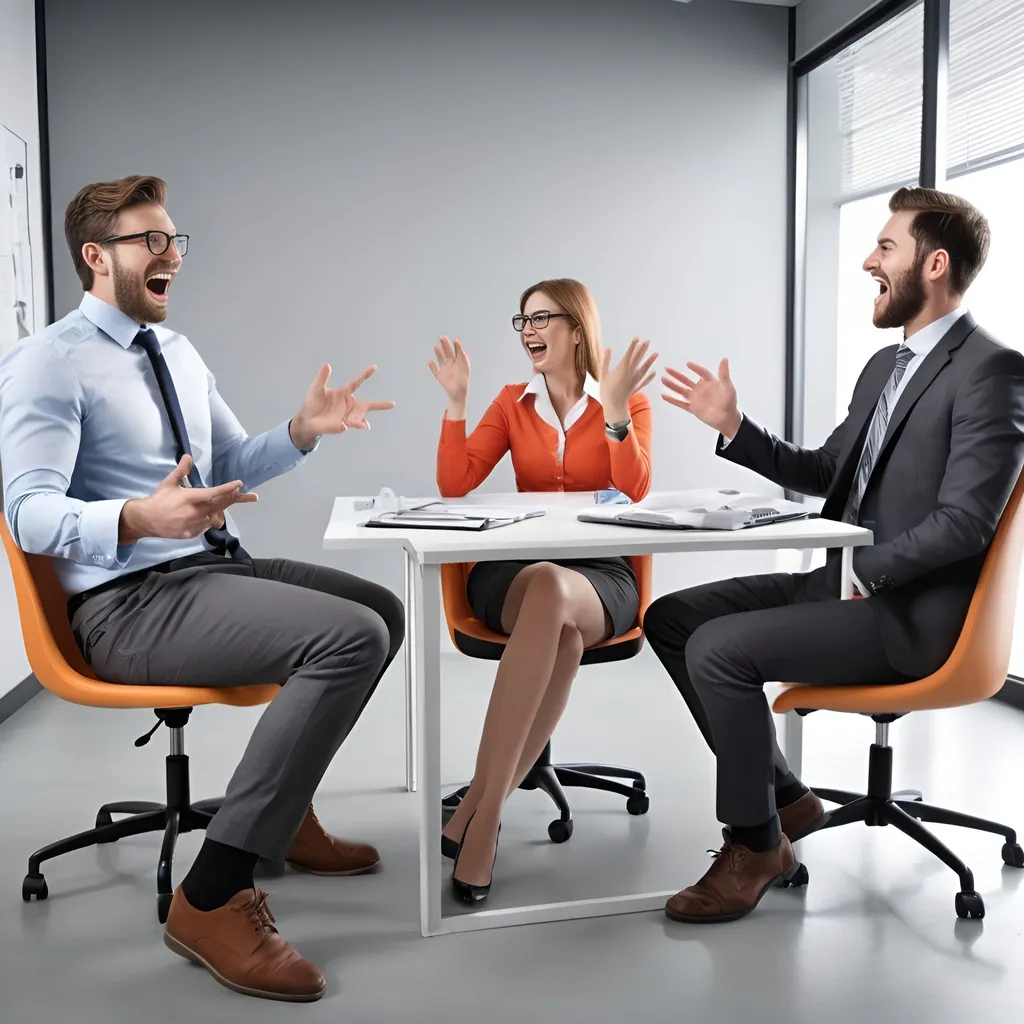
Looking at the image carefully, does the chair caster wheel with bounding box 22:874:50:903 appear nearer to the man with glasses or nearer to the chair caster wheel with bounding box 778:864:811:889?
the man with glasses

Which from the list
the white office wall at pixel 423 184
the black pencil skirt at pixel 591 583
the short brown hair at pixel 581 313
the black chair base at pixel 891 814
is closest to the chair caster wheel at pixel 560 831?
the black pencil skirt at pixel 591 583

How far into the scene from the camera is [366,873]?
236cm

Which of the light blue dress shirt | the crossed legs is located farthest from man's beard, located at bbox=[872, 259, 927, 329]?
the light blue dress shirt

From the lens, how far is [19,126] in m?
3.77

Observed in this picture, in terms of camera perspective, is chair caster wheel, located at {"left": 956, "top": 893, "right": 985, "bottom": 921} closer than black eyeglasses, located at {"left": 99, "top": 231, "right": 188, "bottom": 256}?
Yes

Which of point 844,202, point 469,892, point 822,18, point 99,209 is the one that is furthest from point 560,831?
point 822,18

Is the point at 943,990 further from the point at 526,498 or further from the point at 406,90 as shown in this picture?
the point at 406,90

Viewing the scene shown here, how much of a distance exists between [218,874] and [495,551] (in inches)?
29.3

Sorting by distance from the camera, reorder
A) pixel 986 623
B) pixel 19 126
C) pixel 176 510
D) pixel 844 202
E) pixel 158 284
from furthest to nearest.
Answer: pixel 844 202
pixel 19 126
pixel 158 284
pixel 986 623
pixel 176 510

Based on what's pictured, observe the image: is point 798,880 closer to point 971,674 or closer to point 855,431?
point 971,674

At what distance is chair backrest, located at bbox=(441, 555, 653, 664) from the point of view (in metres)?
2.46

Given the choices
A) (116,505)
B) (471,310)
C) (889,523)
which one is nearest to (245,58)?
(471,310)

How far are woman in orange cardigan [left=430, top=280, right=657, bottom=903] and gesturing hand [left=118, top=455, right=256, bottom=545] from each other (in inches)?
28.3

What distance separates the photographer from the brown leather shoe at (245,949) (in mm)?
1835
